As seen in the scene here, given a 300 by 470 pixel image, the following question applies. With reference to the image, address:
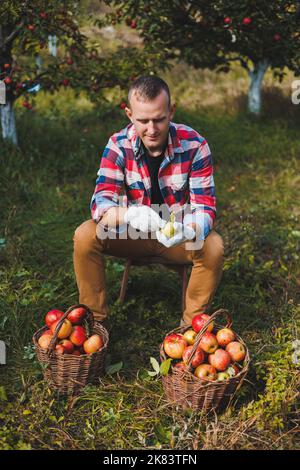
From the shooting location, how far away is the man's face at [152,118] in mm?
3143

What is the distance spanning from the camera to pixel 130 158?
3.47 meters

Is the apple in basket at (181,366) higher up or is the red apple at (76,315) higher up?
the red apple at (76,315)

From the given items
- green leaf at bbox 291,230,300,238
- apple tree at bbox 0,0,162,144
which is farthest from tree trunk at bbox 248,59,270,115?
green leaf at bbox 291,230,300,238

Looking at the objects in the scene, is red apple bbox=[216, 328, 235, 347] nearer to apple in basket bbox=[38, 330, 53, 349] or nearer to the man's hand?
the man's hand

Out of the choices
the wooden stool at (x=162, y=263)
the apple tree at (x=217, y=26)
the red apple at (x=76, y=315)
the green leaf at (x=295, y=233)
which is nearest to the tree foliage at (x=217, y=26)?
the apple tree at (x=217, y=26)

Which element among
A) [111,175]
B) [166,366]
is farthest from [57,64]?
[166,366]

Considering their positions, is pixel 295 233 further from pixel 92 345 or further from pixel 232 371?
pixel 92 345

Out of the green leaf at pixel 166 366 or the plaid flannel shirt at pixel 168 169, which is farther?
the plaid flannel shirt at pixel 168 169

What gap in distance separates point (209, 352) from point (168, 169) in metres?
1.15

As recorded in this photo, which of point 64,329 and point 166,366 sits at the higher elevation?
point 64,329

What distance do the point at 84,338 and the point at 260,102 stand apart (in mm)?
5008

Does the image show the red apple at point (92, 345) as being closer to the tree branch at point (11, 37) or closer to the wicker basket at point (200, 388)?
the wicker basket at point (200, 388)

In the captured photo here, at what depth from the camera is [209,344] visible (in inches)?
119

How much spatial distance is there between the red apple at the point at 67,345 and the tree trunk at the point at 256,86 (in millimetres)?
4954
